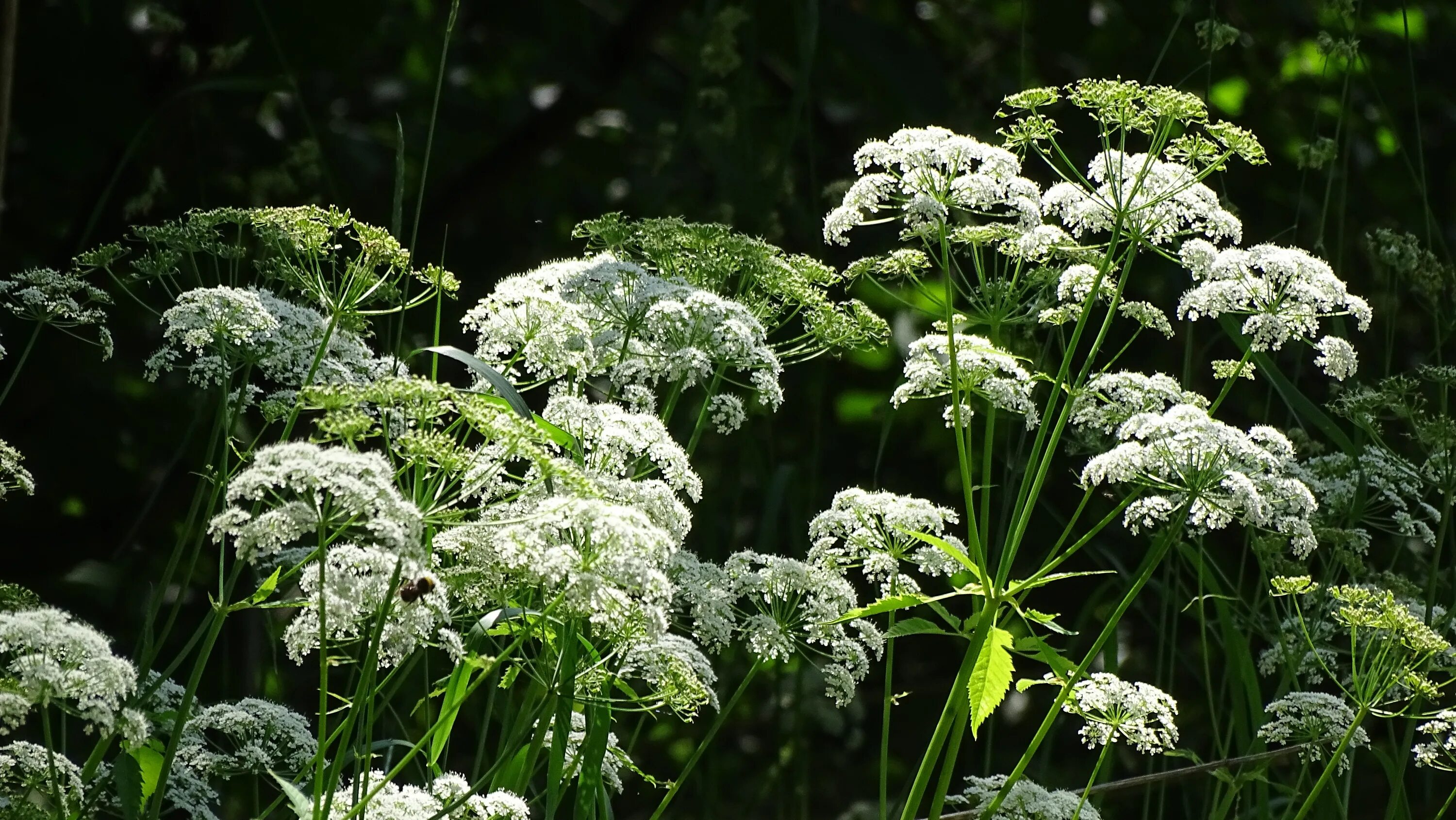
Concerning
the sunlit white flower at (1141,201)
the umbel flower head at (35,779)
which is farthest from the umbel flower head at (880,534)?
the umbel flower head at (35,779)

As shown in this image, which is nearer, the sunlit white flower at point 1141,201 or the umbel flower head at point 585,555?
the umbel flower head at point 585,555

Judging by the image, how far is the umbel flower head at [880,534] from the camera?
2.70m

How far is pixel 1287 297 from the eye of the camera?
2.70 m

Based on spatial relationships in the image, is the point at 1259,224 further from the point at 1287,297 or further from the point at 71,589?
the point at 71,589

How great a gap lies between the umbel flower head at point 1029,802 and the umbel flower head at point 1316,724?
1.29 ft

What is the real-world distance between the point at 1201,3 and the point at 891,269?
11.5 feet

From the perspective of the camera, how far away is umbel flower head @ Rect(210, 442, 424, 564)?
174cm

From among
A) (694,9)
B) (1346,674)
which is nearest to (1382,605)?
(1346,674)

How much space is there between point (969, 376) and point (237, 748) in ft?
4.80

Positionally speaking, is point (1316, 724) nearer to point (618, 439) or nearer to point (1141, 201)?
point (1141, 201)

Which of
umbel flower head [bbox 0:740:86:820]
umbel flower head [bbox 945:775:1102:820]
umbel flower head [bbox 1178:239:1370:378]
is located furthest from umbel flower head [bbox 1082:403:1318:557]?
umbel flower head [bbox 0:740:86:820]

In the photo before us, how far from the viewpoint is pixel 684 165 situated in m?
5.98

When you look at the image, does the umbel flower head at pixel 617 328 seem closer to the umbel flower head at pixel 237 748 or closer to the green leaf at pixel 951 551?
the green leaf at pixel 951 551

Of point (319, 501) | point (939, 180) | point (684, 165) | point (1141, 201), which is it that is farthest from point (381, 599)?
point (684, 165)
